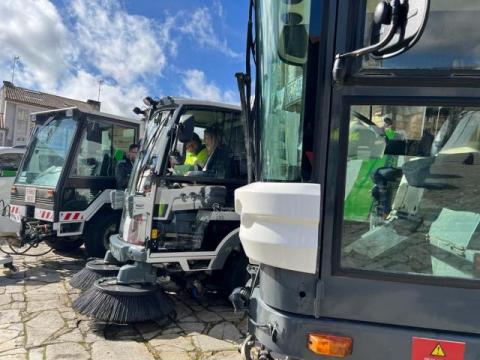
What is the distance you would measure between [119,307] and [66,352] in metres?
0.56

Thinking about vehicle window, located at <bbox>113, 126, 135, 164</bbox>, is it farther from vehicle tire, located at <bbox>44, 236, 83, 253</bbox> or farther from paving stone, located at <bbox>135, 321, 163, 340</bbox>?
paving stone, located at <bbox>135, 321, 163, 340</bbox>

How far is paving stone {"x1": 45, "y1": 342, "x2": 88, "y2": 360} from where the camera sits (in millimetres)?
3496

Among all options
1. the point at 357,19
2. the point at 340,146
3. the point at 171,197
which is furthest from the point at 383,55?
the point at 171,197

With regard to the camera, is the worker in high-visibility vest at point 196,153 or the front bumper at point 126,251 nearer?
the front bumper at point 126,251

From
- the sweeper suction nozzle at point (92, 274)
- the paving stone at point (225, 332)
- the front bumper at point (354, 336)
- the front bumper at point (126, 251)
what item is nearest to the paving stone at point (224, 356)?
the paving stone at point (225, 332)

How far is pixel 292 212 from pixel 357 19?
3.05ft

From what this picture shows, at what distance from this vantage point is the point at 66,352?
358cm

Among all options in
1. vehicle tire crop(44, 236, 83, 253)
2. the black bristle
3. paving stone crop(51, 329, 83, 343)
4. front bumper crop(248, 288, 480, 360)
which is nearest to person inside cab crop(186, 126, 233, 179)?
the black bristle

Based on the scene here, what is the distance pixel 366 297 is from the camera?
1.90m

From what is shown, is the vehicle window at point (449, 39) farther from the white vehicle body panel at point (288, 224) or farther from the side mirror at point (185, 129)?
the side mirror at point (185, 129)

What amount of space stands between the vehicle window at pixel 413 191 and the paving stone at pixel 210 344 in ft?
7.40

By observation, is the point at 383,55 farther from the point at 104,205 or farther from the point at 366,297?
the point at 104,205

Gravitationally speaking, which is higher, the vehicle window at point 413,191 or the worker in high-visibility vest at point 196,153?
the worker in high-visibility vest at point 196,153

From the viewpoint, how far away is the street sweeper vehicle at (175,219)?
4.09 m
